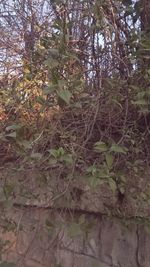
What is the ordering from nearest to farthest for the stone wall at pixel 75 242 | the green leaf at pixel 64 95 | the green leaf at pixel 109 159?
the green leaf at pixel 64 95 → the green leaf at pixel 109 159 → the stone wall at pixel 75 242

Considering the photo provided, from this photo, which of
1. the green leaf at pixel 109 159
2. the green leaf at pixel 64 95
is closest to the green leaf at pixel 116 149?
the green leaf at pixel 109 159

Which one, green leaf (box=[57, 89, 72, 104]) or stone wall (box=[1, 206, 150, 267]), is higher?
green leaf (box=[57, 89, 72, 104])

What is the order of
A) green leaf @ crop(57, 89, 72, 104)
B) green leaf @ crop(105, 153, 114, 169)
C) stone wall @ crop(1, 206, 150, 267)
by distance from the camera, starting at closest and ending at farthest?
green leaf @ crop(57, 89, 72, 104) < green leaf @ crop(105, 153, 114, 169) < stone wall @ crop(1, 206, 150, 267)

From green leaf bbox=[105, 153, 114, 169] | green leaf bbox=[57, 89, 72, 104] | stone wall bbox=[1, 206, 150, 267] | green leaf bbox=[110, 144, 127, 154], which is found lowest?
stone wall bbox=[1, 206, 150, 267]

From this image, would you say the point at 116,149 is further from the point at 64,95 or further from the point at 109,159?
the point at 64,95

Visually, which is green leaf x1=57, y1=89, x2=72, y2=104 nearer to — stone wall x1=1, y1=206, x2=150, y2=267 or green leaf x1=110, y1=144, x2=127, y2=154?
green leaf x1=110, y1=144, x2=127, y2=154

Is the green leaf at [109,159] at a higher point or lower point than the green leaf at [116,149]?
lower

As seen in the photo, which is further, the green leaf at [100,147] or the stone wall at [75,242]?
the stone wall at [75,242]

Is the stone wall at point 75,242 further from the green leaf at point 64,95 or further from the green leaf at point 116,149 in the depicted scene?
the green leaf at point 64,95

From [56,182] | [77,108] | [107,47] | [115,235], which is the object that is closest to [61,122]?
[77,108]

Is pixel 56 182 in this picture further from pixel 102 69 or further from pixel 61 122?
pixel 102 69

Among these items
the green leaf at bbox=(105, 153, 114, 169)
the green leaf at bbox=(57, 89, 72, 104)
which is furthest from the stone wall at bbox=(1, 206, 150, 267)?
the green leaf at bbox=(57, 89, 72, 104)

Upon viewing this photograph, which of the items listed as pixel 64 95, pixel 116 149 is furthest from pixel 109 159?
pixel 64 95

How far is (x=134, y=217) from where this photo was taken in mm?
2490
